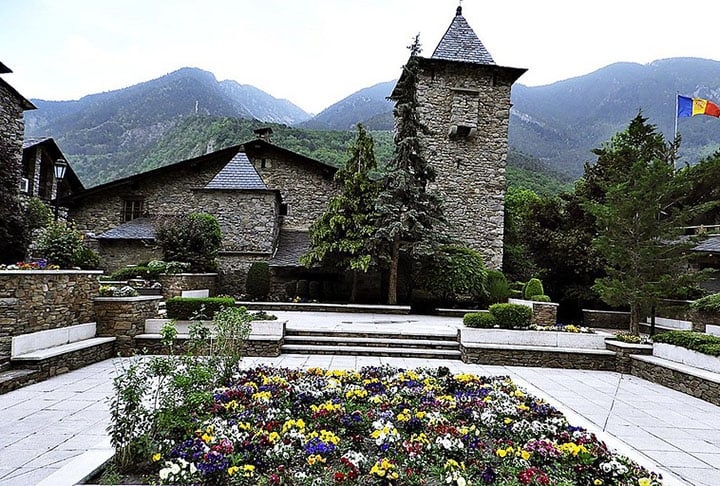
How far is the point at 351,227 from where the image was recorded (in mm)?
15086

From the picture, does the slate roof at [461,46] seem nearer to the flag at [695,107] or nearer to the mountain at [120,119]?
the flag at [695,107]

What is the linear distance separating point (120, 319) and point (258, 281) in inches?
276

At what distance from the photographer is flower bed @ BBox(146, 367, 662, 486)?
298cm

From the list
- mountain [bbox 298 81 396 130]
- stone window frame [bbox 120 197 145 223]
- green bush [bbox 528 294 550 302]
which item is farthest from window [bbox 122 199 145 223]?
mountain [bbox 298 81 396 130]

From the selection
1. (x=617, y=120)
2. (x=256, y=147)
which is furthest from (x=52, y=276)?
(x=617, y=120)

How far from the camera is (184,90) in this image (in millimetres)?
55406

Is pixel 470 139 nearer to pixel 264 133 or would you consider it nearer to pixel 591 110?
pixel 264 133

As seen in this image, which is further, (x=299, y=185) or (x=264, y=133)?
(x=264, y=133)

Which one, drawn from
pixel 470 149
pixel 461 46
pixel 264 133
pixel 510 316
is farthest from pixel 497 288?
pixel 264 133

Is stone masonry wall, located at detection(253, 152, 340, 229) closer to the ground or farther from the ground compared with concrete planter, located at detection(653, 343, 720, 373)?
farther from the ground

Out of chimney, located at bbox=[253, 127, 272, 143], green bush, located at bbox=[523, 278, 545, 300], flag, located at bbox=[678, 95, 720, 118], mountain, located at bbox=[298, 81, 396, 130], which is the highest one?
mountain, located at bbox=[298, 81, 396, 130]

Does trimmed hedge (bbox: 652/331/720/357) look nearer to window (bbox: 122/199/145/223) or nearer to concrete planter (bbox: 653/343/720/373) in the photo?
concrete planter (bbox: 653/343/720/373)

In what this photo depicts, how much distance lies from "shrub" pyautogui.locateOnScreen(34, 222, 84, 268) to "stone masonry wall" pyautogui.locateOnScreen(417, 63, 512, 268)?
43.3 feet

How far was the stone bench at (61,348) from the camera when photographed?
19.4 feet
